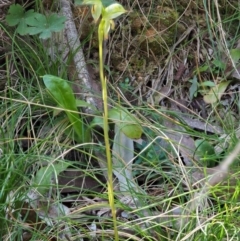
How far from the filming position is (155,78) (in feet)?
7.15

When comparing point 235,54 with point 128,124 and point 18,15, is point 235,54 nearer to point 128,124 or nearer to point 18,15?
point 128,124

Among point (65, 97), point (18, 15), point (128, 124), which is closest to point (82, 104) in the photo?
point (65, 97)

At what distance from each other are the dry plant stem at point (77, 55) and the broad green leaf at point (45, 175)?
0.34 metres

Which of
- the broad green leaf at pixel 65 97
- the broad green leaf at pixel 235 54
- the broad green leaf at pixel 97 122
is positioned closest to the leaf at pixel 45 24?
the broad green leaf at pixel 65 97

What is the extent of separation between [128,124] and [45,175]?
0.30 m

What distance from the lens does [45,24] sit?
6.52ft

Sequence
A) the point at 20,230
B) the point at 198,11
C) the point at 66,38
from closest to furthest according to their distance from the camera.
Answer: the point at 20,230 → the point at 66,38 → the point at 198,11

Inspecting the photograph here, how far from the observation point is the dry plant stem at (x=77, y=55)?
1.95 metres

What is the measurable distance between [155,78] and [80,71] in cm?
32

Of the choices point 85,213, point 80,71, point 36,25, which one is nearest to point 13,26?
point 36,25

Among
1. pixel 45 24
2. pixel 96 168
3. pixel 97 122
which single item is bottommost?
pixel 96 168

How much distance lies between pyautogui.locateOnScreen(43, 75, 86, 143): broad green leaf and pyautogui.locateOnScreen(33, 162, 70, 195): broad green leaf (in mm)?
155

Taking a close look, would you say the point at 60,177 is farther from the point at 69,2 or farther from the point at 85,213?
the point at 69,2

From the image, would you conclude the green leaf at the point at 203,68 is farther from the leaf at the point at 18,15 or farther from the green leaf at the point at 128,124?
the leaf at the point at 18,15
